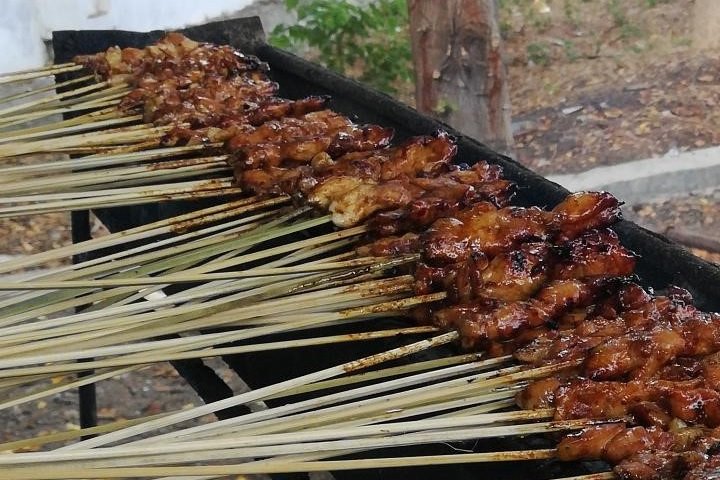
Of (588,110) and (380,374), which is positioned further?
(588,110)

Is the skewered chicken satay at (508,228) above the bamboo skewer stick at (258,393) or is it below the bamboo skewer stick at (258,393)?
above

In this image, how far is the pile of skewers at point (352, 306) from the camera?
1.79m

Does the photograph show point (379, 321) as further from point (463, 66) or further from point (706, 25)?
point (706, 25)

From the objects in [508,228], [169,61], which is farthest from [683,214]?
[508,228]

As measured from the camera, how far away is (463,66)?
6.35 meters

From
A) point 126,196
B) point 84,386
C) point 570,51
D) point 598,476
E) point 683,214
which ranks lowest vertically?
point 683,214

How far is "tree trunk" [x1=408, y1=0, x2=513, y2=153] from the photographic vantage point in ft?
20.4

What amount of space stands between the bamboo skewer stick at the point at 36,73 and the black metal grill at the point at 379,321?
579mm

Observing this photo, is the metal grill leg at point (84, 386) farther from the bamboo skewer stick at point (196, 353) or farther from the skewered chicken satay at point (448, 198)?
the bamboo skewer stick at point (196, 353)

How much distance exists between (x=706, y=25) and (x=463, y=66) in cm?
444

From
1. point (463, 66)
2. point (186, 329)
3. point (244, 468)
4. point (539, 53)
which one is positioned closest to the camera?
point (244, 468)

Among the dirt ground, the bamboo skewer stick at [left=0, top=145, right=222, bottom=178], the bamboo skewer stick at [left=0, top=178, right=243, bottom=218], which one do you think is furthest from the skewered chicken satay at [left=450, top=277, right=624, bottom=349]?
the dirt ground

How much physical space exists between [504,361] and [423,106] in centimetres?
476

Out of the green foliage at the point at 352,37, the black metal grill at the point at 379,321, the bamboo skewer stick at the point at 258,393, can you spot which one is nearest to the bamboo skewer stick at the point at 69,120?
the black metal grill at the point at 379,321
